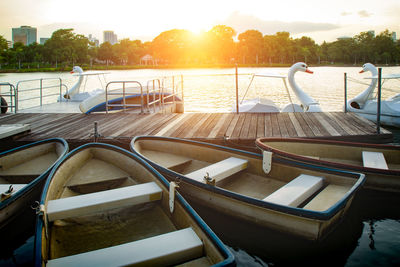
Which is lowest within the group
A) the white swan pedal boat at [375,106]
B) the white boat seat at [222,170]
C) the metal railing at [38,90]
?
the white boat seat at [222,170]

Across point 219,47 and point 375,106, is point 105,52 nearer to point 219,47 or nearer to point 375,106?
point 219,47

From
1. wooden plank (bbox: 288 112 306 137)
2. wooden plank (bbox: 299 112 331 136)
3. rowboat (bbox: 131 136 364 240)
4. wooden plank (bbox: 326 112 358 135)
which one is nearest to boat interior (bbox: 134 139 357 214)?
rowboat (bbox: 131 136 364 240)

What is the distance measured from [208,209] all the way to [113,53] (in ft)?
355

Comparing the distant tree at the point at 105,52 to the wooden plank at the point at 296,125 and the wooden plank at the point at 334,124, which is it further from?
the wooden plank at the point at 334,124

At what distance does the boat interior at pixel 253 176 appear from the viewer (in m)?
4.17

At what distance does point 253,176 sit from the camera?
532 cm

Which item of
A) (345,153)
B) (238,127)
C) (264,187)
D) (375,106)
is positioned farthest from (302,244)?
(375,106)

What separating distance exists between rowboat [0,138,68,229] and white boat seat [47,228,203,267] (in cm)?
175

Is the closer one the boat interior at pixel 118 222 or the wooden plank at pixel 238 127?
the boat interior at pixel 118 222

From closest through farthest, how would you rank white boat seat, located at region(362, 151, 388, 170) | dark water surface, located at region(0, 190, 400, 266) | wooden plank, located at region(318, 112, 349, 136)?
1. dark water surface, located at region(0, 190, 400, 266)
2. white boat seat, located at region(362, 151, 388, 170)
3. wooden plank, located at region(318, 112, 349, 136)

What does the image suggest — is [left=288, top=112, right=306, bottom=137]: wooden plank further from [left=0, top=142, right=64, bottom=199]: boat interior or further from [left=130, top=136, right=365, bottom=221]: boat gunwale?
[left=0, top=142, right=64, bottom=199]: boat interior

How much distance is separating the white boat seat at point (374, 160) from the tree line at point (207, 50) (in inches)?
3524

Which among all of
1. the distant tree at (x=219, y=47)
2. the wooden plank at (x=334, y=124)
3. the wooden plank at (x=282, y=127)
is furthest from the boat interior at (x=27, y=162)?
the distant tree at (x=219, y=47)

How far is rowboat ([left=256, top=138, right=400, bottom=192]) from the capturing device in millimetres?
4867
